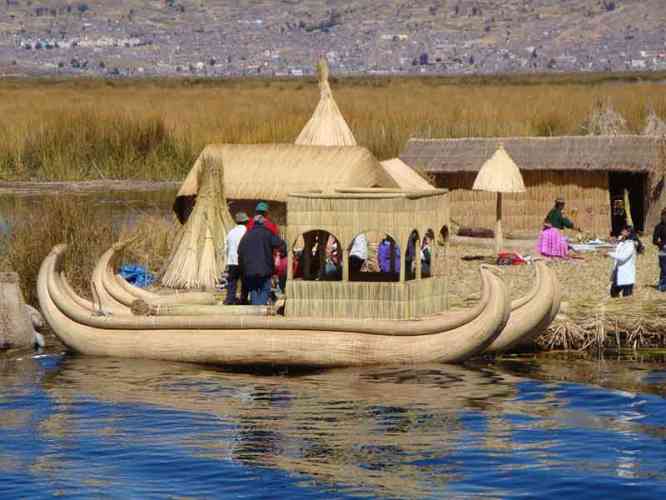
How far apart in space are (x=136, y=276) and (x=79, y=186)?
14.5m

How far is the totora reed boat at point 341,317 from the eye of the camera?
54.4 ft

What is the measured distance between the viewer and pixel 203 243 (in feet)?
68.2

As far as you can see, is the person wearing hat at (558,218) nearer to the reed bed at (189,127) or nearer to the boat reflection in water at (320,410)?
the boat reflection in water at (320,410)

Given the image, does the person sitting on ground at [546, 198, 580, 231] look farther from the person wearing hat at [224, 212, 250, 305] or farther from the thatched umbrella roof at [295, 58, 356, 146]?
the person wearing hat at [224, 212, 250, 305]

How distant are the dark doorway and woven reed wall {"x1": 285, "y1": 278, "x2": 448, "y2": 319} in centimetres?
Result: 1094

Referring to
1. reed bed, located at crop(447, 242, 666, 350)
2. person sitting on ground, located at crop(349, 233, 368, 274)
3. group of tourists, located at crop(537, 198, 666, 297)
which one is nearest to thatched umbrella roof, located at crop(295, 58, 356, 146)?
group of tourists, located at crop(537, 198, 666, 297)

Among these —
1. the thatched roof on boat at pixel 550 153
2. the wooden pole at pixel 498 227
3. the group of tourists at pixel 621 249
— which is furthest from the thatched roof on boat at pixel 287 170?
the thatched roof on boat at pixel 550 153

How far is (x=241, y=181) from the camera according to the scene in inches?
906

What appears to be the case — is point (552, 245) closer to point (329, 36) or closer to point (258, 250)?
point (258, 250)

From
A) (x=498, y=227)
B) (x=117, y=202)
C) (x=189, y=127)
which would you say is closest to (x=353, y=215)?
(x=498, y=227)

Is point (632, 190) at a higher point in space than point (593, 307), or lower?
higher

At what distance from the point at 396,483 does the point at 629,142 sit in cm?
1468

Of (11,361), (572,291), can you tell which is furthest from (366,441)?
(572,291)

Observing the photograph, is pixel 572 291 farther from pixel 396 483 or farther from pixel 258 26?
pixel 258 26
